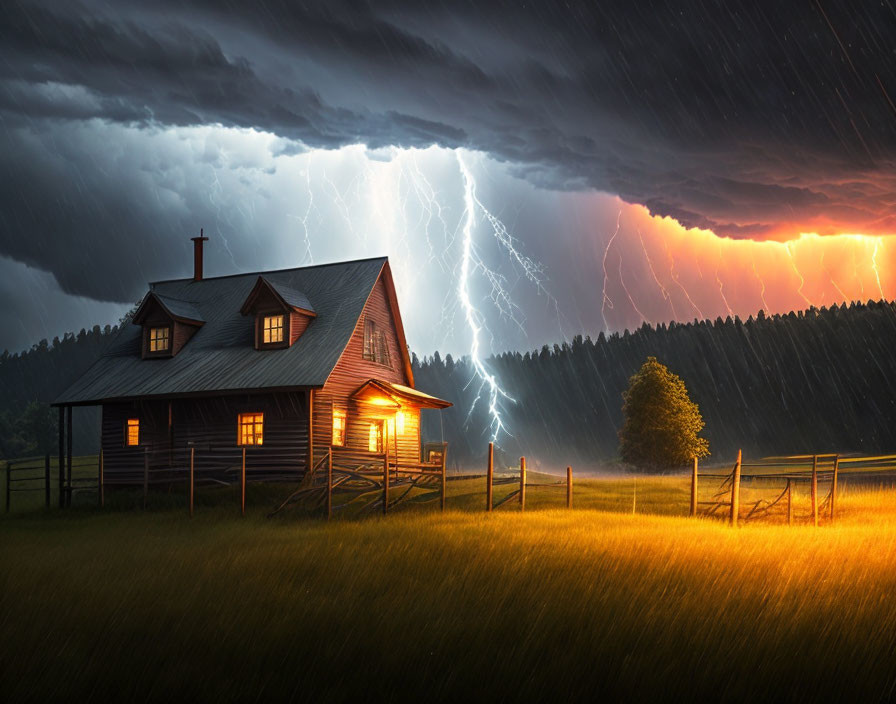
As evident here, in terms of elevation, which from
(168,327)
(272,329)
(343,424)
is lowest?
(343,424)

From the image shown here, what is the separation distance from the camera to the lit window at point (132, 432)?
31438mm

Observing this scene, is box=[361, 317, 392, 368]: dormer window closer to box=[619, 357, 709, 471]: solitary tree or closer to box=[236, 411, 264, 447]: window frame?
box=[236, 411, 264, 447]: window frame

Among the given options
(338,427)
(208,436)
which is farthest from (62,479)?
(338,427)

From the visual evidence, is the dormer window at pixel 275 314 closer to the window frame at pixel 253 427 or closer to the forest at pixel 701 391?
the window frame at pixel 253 427

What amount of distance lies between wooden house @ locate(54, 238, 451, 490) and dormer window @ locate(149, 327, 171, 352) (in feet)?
0.14

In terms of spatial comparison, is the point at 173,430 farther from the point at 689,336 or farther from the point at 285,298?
the point at 689,336

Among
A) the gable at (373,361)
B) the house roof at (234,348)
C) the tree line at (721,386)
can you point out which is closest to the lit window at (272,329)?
the house roof at (234,348)

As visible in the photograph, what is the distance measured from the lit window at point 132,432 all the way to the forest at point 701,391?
55574mm

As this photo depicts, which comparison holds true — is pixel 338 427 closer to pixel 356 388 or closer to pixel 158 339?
pixel 356 388

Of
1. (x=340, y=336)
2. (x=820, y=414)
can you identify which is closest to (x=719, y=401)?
(x=820, y=414)

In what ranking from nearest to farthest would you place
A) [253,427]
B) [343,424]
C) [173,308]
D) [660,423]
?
[253,427] → [343,424] → [173,308] → [660,423]

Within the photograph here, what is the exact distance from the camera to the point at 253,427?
2894cm

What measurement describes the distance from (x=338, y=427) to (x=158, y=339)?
30.3ft

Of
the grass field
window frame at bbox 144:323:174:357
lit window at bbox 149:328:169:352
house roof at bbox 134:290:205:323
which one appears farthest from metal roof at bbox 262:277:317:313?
the grass field
